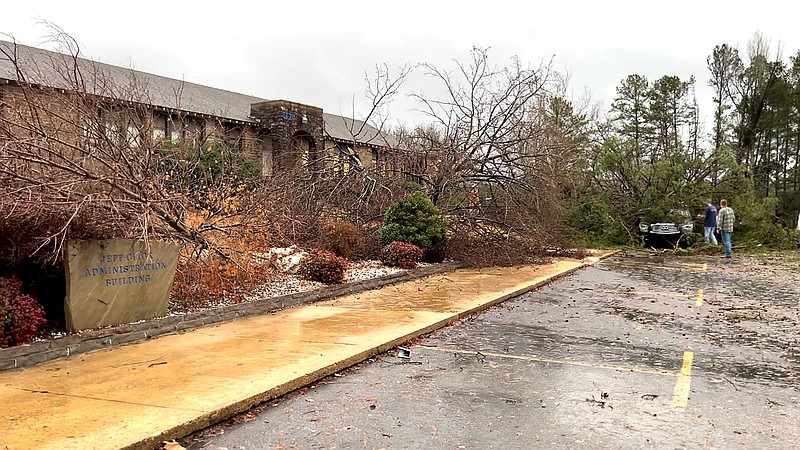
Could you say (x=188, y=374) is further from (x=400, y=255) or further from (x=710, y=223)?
(x=710, y=223)

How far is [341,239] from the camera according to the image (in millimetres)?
12656

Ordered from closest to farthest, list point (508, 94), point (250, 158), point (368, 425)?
point (368, 425)
point (508, 94)
point (250, 158)

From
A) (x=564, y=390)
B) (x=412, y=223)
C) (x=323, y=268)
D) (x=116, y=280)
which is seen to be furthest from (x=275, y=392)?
(x=412, y=223)

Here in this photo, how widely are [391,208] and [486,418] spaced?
31.2ft

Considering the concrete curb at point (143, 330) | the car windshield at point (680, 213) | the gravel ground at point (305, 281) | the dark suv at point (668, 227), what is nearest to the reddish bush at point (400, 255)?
the gravel ground at point (305, 281)

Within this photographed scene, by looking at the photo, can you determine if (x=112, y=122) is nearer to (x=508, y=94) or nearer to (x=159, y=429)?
(x=159, y=429)

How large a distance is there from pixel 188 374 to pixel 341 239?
24.3 feet

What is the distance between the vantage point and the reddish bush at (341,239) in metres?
12.5

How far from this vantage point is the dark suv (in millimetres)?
21641

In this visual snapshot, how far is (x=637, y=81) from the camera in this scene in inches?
1479

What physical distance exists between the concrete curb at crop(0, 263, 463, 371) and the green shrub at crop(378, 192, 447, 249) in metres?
3.19

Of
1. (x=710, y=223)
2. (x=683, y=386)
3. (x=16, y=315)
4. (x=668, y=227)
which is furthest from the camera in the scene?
(x=668, y=227)

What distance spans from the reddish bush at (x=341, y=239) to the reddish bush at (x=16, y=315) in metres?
6.73

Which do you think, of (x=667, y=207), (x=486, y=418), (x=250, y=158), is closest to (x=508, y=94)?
(x=250, y=158)
